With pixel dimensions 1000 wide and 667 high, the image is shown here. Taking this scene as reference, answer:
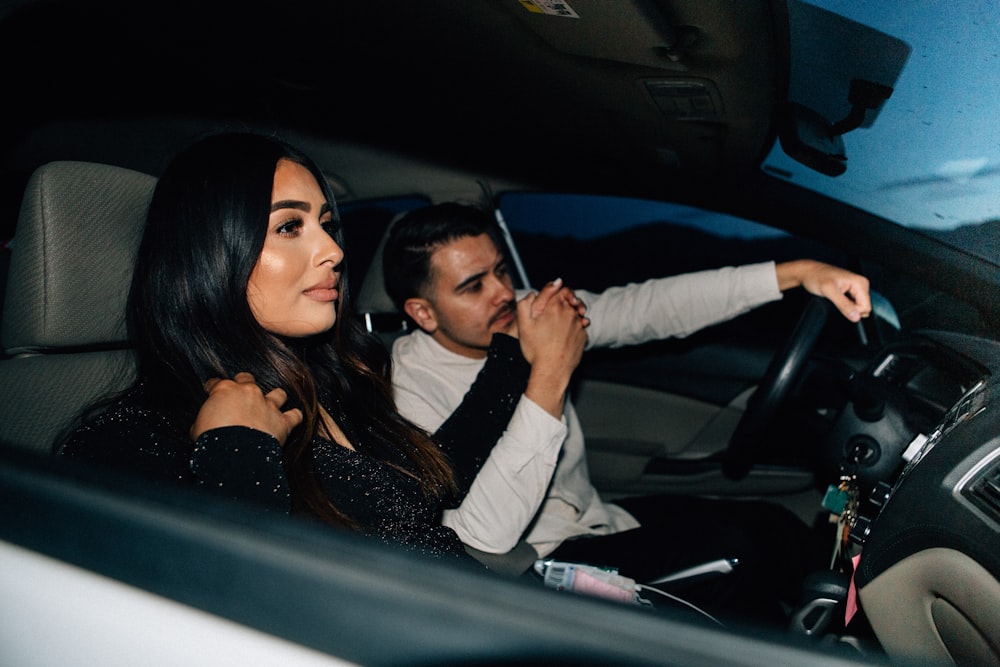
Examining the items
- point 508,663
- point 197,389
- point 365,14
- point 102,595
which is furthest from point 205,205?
point 508,663

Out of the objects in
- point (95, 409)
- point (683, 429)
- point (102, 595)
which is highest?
point (102, 595)

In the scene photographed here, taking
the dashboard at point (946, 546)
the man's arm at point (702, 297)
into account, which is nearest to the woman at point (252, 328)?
the dashboard at point (946, 546)

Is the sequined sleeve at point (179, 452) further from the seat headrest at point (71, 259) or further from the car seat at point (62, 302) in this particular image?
the seat headrest at point (71, 259)

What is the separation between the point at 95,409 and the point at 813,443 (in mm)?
1654

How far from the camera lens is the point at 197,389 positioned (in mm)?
1318

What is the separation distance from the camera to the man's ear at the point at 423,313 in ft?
7.01

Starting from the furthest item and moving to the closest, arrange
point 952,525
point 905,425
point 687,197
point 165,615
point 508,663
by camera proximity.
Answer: point 687,197 < point 905,425 < point 952,525 < point 165,615 < point 508,663

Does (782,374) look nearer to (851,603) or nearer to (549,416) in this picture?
(549,416)

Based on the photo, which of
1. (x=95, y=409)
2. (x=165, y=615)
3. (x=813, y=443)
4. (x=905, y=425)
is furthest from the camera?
(x=813, y=443)

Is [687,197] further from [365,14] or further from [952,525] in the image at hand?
[952,525]

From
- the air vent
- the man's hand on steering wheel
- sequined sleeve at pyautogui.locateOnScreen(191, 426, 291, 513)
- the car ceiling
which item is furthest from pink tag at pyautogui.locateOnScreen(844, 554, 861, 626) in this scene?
the car ceiling

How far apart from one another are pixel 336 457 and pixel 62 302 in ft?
1.83

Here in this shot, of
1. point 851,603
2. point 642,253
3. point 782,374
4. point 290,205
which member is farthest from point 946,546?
point 642,253

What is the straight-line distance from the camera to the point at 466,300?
2.08 m
